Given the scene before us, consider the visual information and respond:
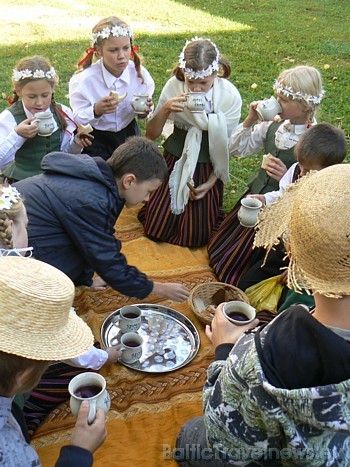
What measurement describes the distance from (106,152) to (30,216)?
1.85m

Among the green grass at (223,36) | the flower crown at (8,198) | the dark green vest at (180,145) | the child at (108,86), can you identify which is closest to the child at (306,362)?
the flower crown at (8,198)

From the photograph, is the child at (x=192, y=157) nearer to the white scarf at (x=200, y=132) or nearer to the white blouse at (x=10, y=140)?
the white scarf at (x=200, y=132)

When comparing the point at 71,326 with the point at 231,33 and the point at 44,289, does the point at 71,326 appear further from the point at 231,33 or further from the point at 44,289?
the point at 231,33

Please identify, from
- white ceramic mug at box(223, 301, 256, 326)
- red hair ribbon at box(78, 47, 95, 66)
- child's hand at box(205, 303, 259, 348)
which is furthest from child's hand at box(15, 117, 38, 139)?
child's hand at box(205, 303, 259, 348)

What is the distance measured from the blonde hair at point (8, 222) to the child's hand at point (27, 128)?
5.49 feet

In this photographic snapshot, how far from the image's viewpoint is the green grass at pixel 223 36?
7977 millimetres

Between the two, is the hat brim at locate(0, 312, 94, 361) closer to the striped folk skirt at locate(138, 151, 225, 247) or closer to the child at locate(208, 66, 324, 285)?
the child at locate(208, 66, 324, 285)

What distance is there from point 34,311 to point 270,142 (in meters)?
2.91

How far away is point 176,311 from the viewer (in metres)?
3.67

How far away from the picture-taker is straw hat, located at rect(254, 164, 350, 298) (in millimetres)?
1572

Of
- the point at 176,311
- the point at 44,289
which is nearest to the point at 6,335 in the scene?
the point at 44,289

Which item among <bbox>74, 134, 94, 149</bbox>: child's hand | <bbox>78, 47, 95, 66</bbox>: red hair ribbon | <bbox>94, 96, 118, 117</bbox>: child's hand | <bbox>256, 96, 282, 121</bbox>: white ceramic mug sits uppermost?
<bbox>78, 47, 95, 66</bbox>: red hair ribbon

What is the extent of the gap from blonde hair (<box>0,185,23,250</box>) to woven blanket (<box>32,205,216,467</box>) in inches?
44.0

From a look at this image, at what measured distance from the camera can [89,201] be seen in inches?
119
